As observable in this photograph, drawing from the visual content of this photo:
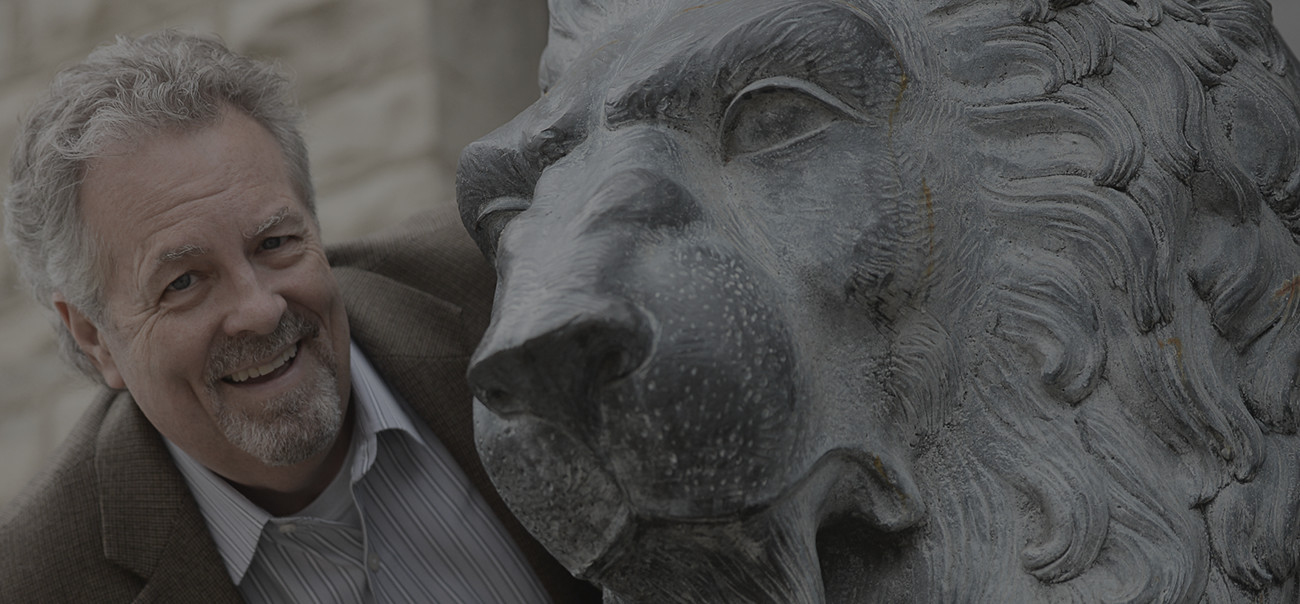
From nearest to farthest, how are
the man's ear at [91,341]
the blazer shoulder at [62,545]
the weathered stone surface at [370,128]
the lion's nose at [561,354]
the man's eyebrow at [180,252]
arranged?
the lion's nose at [561,354], the man's eyebrow at [180,252], the blazer shoulder at [62,545], the man's ear at [91,341], the weathered stone surface at [370,128]

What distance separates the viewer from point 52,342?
2.88 meters

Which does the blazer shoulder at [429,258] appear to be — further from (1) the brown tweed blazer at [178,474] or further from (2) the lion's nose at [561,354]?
(2) the lion's nose at [561,354]

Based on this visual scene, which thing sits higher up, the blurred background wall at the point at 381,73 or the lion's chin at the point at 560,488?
the lion's chin at the point at 560,488

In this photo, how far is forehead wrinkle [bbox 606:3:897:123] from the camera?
94 centimetres

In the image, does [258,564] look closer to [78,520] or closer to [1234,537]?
[78,520]

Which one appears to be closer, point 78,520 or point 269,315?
point 269,315

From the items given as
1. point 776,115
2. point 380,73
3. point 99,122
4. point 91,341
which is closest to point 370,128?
point 380,73

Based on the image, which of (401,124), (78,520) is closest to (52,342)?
(401,124)

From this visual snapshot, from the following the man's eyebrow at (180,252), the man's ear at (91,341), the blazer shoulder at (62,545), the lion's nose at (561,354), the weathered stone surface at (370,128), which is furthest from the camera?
the weathered stone surface at (370,128)

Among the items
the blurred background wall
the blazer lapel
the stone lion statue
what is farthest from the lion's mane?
the blurred background wall

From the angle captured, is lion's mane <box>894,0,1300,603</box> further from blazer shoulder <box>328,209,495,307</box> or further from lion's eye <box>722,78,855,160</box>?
blazer shoulder <box>328,209,495,307</box>

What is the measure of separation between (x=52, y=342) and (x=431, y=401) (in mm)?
1456

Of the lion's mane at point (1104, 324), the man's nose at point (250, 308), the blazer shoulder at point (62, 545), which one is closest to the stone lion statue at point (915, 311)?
the lion's mane at point (1104, 324)

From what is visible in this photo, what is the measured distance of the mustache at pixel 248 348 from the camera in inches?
62.2
